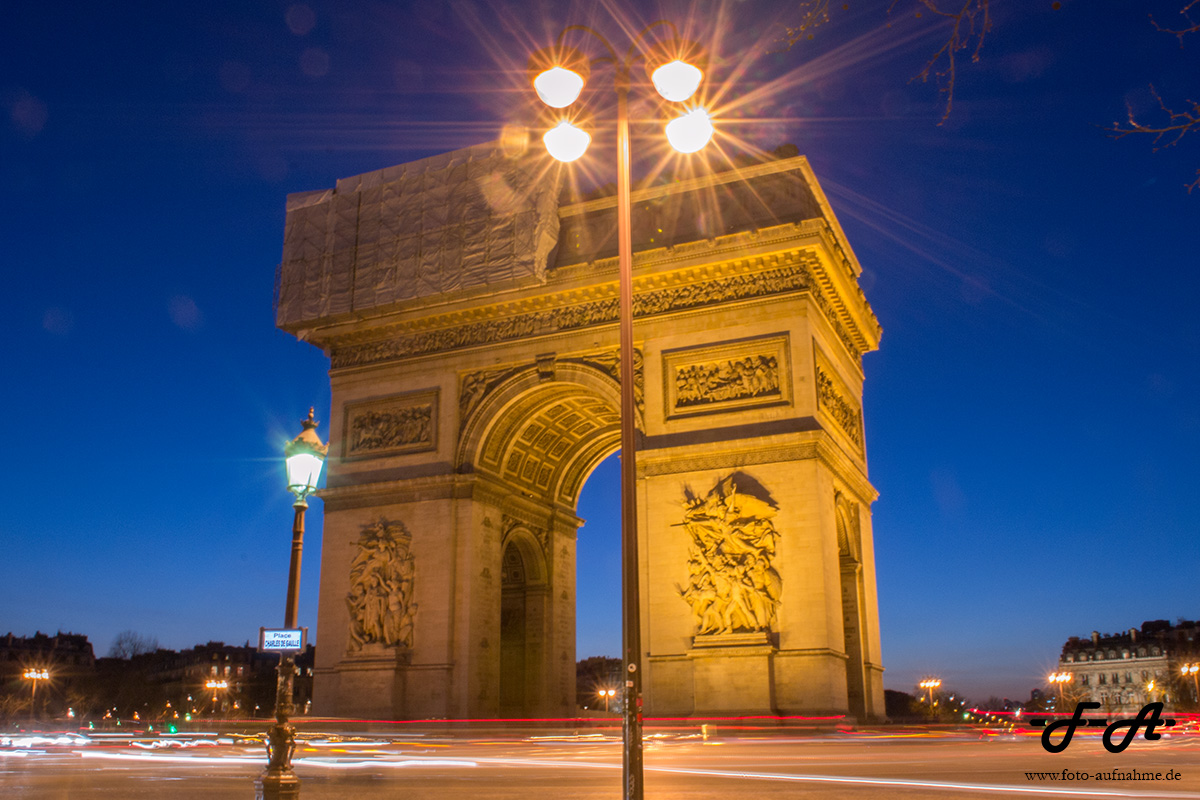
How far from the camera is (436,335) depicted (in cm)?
2875

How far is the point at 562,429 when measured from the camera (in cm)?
3016

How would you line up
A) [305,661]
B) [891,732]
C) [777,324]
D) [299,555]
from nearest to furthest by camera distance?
[299,555] < [891,732] < [777,324] < [305,661]

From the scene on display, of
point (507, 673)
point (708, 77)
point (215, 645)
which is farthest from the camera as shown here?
point (215, 645)

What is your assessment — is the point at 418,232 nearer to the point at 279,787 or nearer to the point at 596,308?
the point at 596,308

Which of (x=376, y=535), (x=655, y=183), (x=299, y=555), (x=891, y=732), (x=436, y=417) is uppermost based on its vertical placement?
(x=655, y=183)

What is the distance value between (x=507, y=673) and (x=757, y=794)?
69.1ft

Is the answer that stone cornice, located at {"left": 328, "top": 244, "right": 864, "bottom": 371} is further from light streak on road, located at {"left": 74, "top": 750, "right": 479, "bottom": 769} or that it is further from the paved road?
light streak on road, located at {"left": 74, "top": 750, "right": 479, "bottom": 769}

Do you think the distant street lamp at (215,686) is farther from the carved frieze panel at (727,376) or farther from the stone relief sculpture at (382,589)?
the carved frieze panel at (727,376)

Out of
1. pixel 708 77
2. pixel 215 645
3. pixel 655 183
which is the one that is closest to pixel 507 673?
pixel 655 183

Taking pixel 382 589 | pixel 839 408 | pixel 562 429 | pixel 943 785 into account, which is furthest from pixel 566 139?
pixel 562 429

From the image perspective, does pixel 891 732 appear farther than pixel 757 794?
Yes

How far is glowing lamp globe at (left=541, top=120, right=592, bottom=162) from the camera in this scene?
384 inches

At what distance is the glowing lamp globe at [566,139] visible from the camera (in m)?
9.77

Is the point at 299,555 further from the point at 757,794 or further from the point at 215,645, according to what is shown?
the point at 215,645
